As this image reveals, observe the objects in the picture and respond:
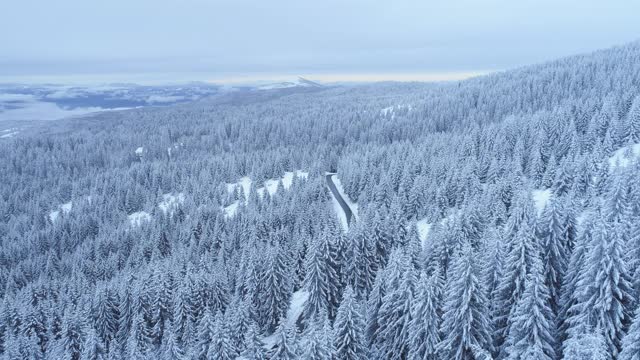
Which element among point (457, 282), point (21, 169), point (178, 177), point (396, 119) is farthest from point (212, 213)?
point (21, 169)

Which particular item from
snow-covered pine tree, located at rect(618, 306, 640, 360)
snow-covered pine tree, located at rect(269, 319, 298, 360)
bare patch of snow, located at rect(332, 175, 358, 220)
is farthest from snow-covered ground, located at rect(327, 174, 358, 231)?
snow-covered pine tree, located at rect(618, 306, 640, 360)

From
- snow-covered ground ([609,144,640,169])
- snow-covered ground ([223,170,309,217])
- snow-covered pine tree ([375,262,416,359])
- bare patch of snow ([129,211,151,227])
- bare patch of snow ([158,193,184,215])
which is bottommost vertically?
bare patch of snow ([129,211,151,227])

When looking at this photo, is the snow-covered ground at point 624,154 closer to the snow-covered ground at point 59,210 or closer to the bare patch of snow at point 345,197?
the bare patch of snow at point 345,197

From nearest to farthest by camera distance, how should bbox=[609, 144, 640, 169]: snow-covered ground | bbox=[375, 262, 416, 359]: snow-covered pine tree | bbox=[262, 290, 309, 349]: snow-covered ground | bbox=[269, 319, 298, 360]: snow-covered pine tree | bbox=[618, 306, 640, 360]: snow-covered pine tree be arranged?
bbox=[618, 306, 640, 360]: snow-covered pine tree → bbox=[269, 319, 298, 360]: snow-covered pine tree → bbox=[375, 262, 416, 359]: snow-covered pine tree → bbox=[262, 290, 309, 349]: snow-covered ground → bbox=[609, 144, 640, 169]: snow-covered ground

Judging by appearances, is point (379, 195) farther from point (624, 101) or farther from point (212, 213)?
point (624, 101)

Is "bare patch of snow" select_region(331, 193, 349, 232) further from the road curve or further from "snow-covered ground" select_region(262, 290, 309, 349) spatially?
"snow-covered ground" select_region(262, 290, 309, 349)

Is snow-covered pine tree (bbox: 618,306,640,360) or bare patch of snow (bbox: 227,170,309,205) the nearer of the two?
snow-covered pine tree (bbox: 618,306,640,360)

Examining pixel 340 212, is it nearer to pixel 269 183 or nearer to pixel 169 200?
pixel 269 183

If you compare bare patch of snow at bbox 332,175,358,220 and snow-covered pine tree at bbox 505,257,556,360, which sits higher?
snow-covered pine tree at bbox 505,257,556,360
